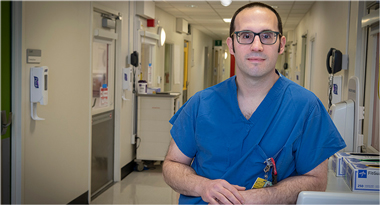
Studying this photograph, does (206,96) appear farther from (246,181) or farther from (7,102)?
(7,102)

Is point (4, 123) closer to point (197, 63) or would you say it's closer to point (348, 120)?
point (348, 120)

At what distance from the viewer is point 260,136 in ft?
5.03

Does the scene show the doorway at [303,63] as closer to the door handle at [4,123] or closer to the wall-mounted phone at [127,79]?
the wall-mounted phone at [127,79]

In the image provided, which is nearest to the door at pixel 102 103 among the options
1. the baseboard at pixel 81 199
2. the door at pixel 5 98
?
the baseboard at pixel 81 199

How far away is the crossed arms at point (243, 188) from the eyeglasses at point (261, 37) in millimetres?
524

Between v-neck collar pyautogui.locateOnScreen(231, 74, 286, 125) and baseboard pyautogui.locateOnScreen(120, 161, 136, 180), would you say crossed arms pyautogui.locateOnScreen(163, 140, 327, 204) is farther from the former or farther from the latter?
baseboard pyautogui.locateOnScreen(120, 161, 136, 180)

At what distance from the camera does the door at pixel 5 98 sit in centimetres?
287

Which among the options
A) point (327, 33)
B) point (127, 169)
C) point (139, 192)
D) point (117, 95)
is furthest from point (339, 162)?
point (127, 169)

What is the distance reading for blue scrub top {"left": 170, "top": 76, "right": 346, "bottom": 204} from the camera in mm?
1521

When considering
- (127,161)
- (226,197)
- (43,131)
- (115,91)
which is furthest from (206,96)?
(127,161)

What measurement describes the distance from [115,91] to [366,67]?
301 cm

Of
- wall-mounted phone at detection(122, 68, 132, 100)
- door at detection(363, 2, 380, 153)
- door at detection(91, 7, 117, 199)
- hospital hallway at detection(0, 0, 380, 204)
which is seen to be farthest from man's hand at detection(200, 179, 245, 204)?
wall-mounted phone at detection(122, 68, 132, 100)

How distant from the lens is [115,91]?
5.06m

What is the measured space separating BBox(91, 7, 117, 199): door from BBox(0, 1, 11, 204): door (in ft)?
4.78
